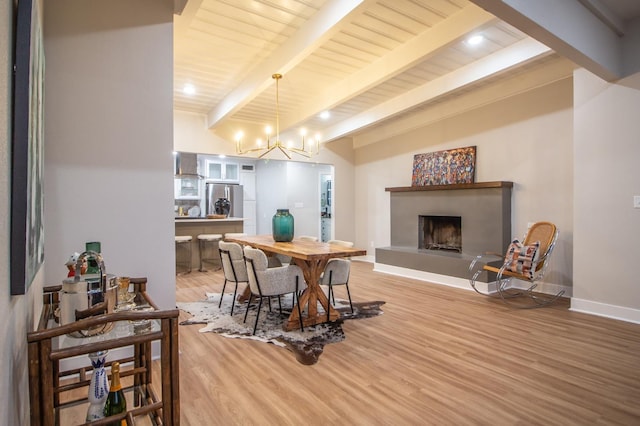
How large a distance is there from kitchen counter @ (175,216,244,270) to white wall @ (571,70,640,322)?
18.1 ft

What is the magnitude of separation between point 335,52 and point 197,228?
13.7 feet

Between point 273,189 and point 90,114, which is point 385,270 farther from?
point 90,114

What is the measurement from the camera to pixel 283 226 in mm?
4129

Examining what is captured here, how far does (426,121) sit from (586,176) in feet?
9.62

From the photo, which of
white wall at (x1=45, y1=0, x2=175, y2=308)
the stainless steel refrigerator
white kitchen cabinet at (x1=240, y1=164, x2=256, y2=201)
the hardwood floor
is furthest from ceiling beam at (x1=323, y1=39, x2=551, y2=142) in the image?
white kitchen cabinet at (x1=240, y1=164, x2=256, y2=201)

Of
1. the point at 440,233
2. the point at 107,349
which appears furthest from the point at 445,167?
the point at 107,349

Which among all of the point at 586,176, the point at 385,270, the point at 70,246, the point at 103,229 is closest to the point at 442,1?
the point at 586,176

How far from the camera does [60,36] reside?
2.43 metres

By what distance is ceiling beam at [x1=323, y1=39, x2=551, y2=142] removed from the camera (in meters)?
3.96

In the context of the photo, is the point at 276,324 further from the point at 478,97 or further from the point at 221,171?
the point at 221,171

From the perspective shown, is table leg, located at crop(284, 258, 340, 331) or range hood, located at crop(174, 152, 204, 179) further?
range hood, located at crop(174, 152, 204, 179)

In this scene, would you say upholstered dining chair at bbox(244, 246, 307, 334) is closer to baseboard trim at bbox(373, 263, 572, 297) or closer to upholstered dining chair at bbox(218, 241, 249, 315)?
upholstered dining chair at bbox(218, 241, 249, 315)

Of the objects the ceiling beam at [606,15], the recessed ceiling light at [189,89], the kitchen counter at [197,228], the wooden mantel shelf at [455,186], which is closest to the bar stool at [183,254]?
the kitchen counter at [197,228]

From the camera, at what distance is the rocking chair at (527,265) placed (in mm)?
4254
